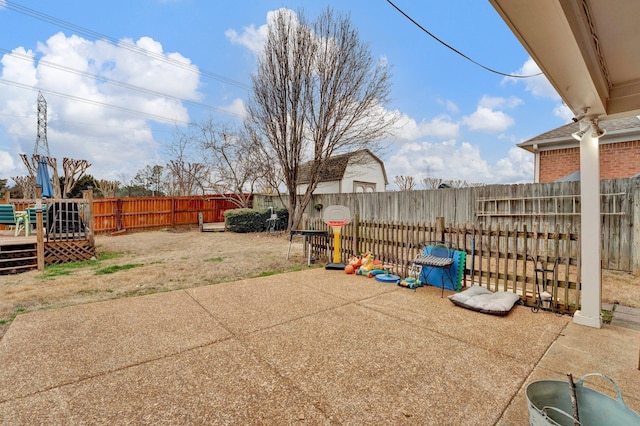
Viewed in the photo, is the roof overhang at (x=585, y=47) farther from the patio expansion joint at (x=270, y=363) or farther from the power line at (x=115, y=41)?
the power line at (x=115, y=41)

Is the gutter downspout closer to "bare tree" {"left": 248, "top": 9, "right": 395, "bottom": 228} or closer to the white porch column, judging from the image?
"bare tree" {"left": 248, "top": 9, "right": 395, "bottom": 228}

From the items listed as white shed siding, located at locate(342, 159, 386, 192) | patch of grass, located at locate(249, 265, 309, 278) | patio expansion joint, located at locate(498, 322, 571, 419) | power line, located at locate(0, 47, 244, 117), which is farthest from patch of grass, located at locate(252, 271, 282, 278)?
white shed siding, located at locate(342, 159, 386, 192)

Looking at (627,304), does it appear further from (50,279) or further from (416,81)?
(50,279)

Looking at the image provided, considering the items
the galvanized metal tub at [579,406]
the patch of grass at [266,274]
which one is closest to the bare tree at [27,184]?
the patch of grass at [266,274]

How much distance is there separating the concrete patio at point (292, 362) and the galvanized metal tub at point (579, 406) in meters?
0.28

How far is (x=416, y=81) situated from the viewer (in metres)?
10.3

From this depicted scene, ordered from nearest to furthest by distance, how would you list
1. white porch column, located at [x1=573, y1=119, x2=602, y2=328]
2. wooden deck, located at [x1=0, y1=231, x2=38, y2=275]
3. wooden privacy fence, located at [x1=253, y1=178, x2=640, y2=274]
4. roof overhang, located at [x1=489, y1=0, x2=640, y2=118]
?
roof overhang, located at [x1=489, y1=0, x2=640, y2=118]
white porch column, located at [x1=573, y1=119, x2=602, y2=328]
wooden privacy fence, located at [x1=253, y1=178, x2=640, y2=274]
wooden deck, located at [x1=0, y1=231, x2=38, y2=275]

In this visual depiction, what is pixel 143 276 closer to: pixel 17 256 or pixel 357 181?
pixel 17 256

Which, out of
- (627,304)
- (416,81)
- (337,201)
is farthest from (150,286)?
(416,81)

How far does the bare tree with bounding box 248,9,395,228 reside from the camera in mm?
11656

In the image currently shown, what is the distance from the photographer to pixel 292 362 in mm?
2541

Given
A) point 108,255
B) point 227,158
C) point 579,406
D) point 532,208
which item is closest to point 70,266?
point 108,255

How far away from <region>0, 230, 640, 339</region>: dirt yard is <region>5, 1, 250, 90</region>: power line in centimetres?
836

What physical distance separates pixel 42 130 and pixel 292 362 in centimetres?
2408
